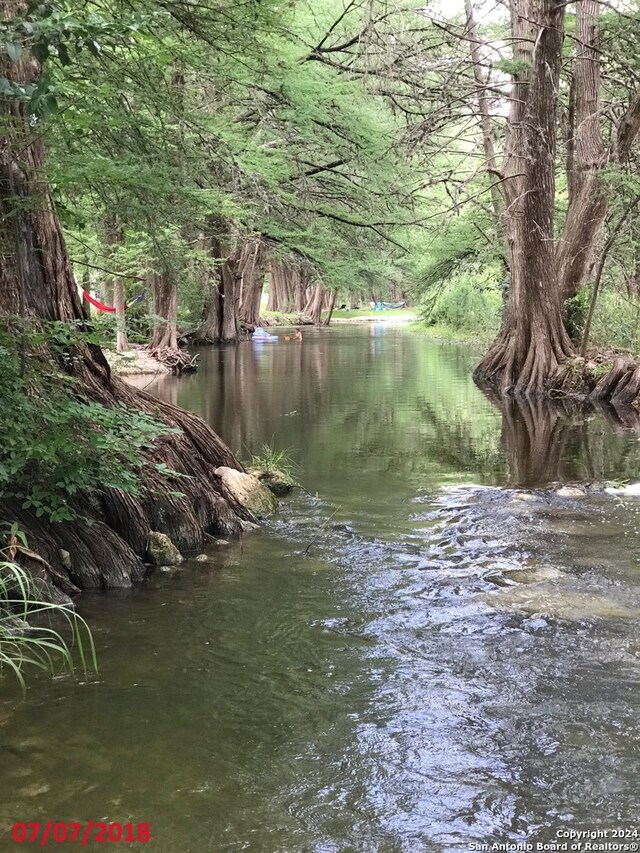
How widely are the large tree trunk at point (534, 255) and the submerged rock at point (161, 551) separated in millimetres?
11571

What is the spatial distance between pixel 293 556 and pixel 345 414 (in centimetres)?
854

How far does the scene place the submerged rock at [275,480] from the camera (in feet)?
29.1

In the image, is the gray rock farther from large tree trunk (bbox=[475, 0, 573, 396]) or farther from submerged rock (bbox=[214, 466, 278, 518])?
large tree trunk (bbox=[475, 0, 573, 396])

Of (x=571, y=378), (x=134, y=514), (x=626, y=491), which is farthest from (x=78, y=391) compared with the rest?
(x=571, y=378)

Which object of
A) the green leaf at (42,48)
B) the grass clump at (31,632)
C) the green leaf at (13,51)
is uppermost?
the green leaf at (42,48)

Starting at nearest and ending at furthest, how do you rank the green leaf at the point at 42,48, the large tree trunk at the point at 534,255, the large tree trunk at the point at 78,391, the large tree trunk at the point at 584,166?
the green leaf at the point at 42,48 → the large tree trunk at the point at 78,391 → the large tree trunk at the point at 534,255 → the large tree trunk at the point at 584,166

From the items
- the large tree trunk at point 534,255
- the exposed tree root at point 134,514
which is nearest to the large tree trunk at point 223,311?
the large tree trunk at point 534,255

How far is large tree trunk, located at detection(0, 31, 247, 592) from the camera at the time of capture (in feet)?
17.2

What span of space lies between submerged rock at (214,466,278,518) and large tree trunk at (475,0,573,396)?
9.78 m

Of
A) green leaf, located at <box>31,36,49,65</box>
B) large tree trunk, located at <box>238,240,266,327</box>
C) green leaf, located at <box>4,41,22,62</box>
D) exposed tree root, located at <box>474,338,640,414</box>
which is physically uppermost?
large tree trunk, located at <box>238,240,266,327</box>

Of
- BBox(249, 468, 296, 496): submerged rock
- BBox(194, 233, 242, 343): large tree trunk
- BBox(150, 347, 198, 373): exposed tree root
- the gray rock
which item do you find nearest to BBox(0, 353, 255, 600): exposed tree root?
BBox(249, 468, 296, 496): submerged rock

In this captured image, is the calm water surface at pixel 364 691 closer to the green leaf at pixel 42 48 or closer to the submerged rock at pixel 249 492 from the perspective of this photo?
the submerged rock at pixel 249 492

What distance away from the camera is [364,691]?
13.7 feet

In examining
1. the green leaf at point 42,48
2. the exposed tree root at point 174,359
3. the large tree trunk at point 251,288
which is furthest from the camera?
the large tree trunk at point 251,288
